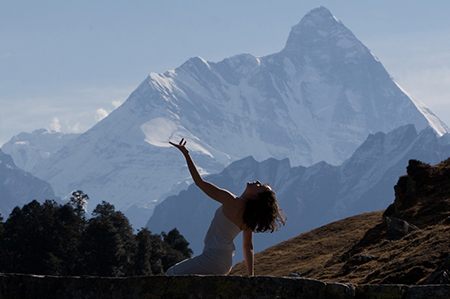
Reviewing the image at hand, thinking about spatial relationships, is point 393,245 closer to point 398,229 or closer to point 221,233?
point 398,229

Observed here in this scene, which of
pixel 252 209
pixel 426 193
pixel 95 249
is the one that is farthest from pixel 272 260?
pixel 252 209

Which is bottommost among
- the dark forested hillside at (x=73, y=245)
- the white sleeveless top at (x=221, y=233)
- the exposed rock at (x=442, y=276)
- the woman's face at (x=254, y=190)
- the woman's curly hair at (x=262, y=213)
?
the exposed rock at (x=442, y=276)

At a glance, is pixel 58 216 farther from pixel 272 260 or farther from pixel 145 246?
pixel 272 260

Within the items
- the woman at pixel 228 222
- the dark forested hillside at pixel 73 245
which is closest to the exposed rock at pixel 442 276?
the woman at pixel 228 222

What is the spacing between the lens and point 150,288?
660cm

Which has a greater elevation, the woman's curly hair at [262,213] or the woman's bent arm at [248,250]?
the woman's curly hair at [262,213]

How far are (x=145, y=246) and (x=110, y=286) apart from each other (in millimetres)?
72472

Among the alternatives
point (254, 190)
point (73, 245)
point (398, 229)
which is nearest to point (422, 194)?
point (398, 229)

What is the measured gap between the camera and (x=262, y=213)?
300 inches

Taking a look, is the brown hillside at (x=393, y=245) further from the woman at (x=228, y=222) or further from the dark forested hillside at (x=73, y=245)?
the dark forested hillside at (x=73, y=245)

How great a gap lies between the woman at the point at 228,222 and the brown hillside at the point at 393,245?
12.7 ft

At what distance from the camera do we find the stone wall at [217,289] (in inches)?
254

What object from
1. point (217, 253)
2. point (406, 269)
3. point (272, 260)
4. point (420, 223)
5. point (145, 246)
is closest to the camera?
point (217, 253)

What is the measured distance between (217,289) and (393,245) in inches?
736
